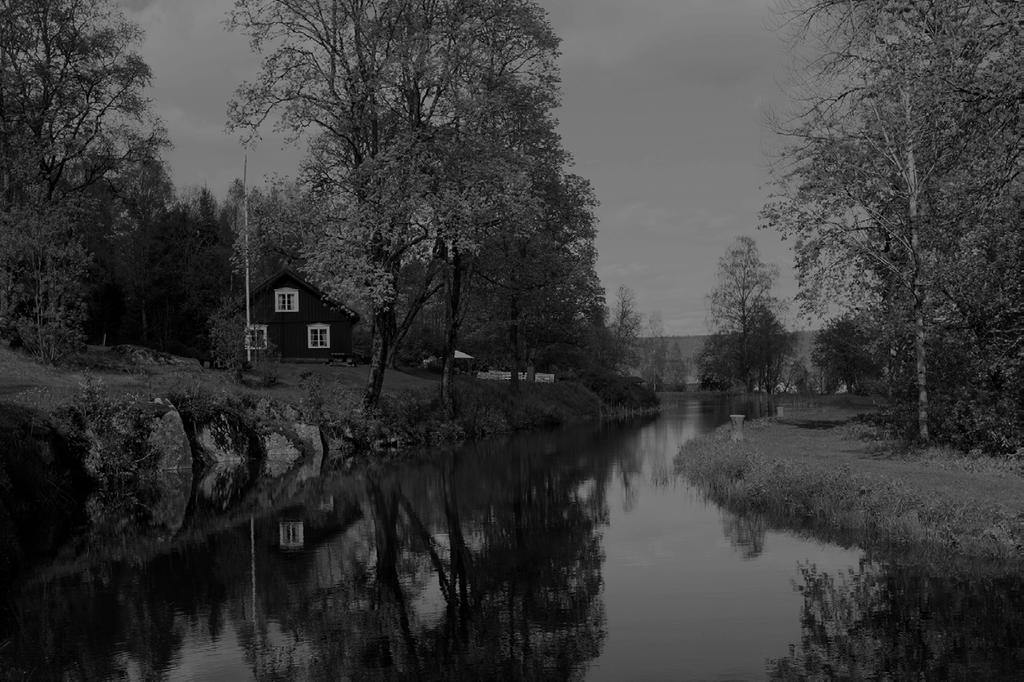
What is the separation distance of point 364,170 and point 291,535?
59.1 feet

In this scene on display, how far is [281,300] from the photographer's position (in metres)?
65.2

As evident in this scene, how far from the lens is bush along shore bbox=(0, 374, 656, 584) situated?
1903cm

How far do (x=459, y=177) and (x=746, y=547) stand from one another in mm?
22241

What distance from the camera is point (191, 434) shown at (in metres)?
30.1

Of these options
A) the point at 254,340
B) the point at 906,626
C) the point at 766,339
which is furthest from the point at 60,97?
the point at 766,339

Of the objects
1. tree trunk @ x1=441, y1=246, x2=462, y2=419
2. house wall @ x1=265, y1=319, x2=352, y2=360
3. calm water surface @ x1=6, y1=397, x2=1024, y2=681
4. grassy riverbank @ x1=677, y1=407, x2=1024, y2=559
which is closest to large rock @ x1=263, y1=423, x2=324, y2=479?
tree trunk @ x1=441, y1=246, x2=462, y2=419

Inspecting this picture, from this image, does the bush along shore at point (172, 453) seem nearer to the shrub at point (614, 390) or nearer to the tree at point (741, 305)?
the shrub at point (614, 390)

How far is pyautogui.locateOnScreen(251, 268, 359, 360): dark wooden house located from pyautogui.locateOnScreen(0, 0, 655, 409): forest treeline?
10.3 m

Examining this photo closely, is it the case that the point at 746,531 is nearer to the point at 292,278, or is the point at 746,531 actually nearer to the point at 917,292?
the point at 917,292

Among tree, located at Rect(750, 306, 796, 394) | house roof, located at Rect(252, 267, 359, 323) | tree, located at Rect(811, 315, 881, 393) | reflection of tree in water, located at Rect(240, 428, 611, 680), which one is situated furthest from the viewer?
tree, located at Rect(750, 306, 796, 394)

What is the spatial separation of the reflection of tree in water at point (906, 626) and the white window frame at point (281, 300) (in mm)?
55010

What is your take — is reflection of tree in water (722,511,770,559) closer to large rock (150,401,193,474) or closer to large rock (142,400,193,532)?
large rock (142,400,193,532)

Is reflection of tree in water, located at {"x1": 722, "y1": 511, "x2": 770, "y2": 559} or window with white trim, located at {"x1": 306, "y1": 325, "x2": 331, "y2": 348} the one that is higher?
window with white trim, located at {"x1": 306, "y1": 325, "x2": 331, "y2": 348}

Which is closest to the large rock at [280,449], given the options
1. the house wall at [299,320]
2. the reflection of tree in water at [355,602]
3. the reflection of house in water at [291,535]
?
the reflection of tree in water at [355,602]
